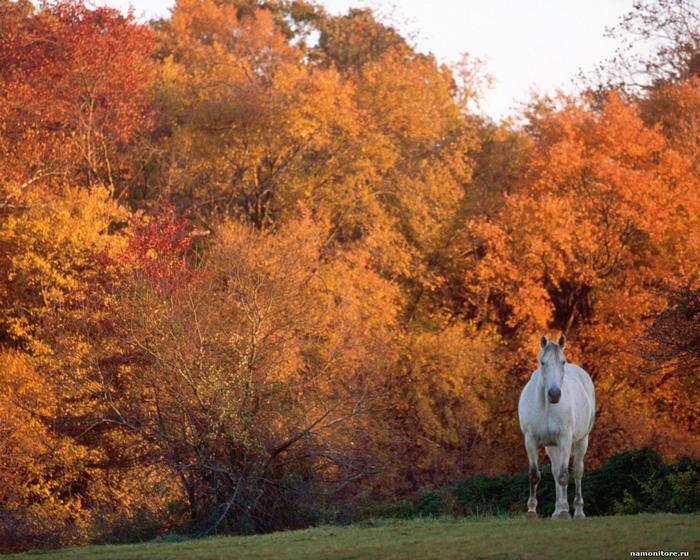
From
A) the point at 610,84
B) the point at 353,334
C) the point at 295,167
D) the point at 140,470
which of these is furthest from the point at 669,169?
the point at 140,470

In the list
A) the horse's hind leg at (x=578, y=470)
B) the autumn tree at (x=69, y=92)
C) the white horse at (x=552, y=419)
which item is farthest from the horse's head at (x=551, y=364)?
the autumn tree at (x=69, y=92)

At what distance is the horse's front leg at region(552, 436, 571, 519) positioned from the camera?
14.9m

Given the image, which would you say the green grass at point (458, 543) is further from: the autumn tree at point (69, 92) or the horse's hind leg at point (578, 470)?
the autumn tree at point (69, 92)

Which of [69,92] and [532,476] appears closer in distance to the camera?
[532,476]

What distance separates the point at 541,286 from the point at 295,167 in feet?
32.0

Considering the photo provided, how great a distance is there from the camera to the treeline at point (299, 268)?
2230 cm

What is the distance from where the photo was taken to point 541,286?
3916 cm

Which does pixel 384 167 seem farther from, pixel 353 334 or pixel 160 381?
pixel 160 381

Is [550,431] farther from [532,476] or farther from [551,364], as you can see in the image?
[551,364]

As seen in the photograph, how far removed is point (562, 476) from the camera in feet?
49.8

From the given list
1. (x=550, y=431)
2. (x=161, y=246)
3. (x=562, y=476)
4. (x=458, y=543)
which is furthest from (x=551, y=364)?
(x=161, y=246)

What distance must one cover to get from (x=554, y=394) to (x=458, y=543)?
3.27 metres

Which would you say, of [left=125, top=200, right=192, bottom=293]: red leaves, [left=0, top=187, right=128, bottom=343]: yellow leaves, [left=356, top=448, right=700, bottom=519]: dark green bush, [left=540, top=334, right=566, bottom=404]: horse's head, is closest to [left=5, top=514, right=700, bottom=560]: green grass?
[left=540, top=334, right=566, bottom=404]: horse's head

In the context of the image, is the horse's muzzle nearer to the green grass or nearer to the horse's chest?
the horse's chest
